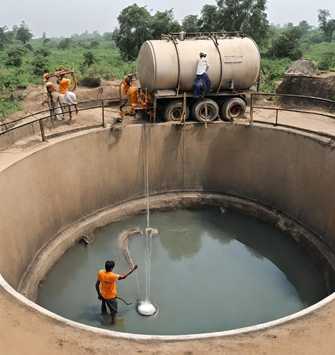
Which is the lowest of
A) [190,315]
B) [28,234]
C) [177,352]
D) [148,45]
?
[190,315]

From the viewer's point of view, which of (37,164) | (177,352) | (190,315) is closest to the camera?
(177,352)

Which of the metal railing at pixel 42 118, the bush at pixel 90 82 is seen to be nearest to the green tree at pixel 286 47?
the bush at pixel 90 82

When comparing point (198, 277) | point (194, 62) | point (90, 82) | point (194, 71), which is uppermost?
point (194, 62)

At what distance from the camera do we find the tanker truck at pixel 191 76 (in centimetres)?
1155

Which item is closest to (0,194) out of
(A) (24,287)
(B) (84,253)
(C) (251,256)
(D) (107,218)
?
(A) (24,287)

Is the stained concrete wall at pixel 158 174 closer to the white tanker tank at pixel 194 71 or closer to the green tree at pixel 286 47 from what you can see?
the white tanker tank at pixel 194 71

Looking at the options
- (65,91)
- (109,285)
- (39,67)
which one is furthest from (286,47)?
(109,285)

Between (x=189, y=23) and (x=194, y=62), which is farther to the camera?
(x=189, y=23)

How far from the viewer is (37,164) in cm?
988

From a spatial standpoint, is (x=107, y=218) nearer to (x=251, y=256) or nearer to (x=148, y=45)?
(x=251, y=256)

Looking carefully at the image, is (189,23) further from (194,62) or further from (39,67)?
(194,62)

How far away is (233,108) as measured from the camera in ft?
41.7

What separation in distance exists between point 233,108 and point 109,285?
24.6 ft

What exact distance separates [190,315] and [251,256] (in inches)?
112
